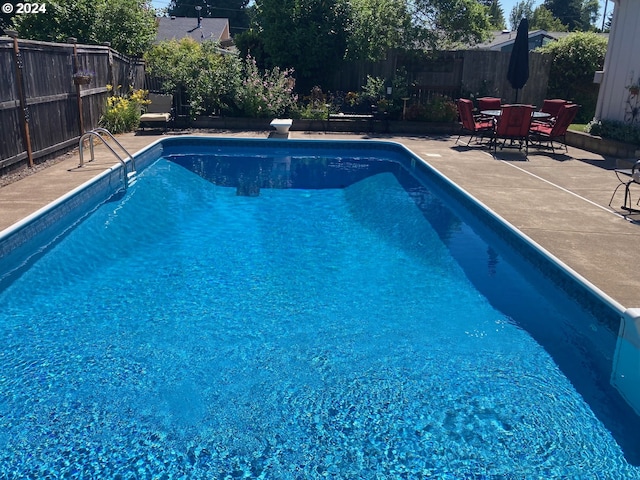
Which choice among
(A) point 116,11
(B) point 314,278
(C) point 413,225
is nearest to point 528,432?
(B) point 314,278

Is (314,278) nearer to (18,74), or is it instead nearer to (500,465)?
(500,465)

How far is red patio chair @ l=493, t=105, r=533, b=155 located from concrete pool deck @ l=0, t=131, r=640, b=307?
0.43 m

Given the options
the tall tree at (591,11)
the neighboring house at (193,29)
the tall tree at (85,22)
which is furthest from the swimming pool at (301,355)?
the tall tree at (591,11)

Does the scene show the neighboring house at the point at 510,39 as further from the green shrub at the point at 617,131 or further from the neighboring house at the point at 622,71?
the green shrub at the point at 617,131

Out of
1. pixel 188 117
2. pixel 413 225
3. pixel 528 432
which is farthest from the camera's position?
pixel 188 117

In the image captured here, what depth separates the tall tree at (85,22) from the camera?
48.7 feet

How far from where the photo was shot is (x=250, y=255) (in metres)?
6.52

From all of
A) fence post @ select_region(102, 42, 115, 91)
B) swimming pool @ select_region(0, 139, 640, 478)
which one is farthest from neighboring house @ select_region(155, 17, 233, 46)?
swimming pool @ select_region(0, 139, 640, 478)

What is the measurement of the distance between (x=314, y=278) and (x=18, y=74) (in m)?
5.94

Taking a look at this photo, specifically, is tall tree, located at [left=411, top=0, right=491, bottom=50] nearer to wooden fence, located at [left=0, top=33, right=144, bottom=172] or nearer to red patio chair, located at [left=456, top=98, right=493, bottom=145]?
red patio chair, located at [left=456, top=98, right=493, bottom=145]

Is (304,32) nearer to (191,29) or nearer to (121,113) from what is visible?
(121,113)

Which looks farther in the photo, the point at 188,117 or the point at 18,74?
the point at 188,117

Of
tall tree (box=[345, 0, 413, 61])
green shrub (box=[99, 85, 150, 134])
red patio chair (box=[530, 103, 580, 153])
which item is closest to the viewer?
red patio chair (box=[530, 103, 580, 153])

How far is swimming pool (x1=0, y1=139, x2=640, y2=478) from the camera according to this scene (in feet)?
10.5
